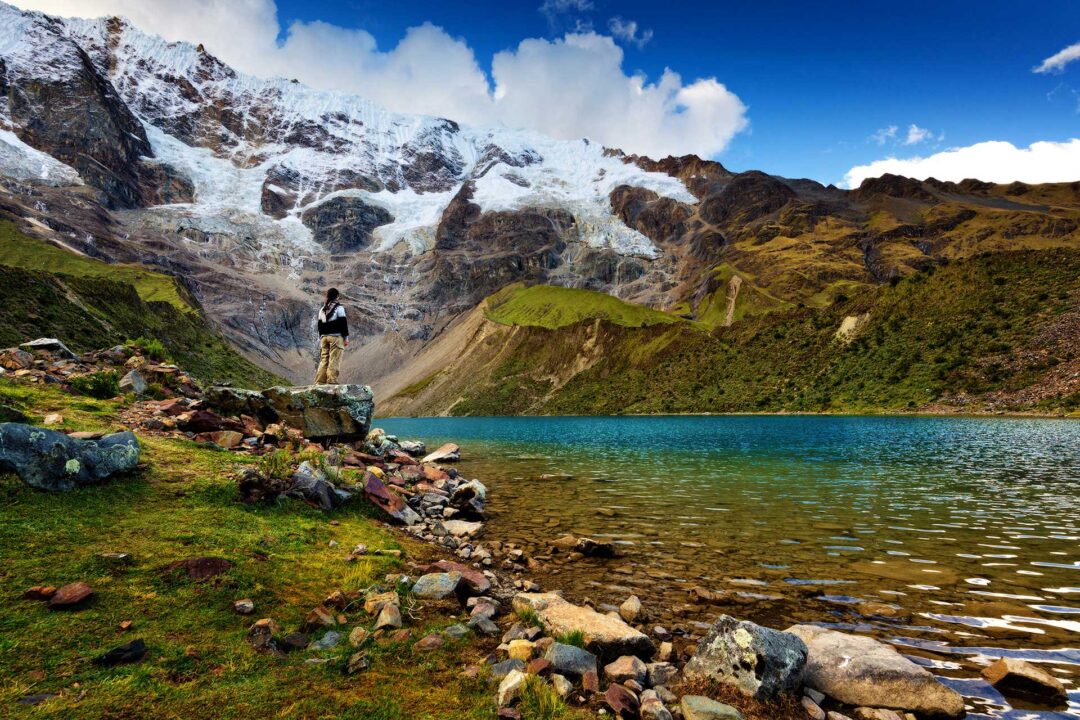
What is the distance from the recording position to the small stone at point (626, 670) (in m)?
8.39

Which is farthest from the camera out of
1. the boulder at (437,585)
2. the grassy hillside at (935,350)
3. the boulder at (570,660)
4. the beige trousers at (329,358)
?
the grassy hillside at (935,350)

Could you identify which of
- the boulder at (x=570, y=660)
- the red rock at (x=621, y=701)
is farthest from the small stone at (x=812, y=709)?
the boulder at (x=570, y=660)

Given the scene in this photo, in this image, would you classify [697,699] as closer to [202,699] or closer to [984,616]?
[202,699]

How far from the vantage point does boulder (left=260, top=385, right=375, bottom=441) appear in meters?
24.7

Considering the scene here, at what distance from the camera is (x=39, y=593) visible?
7.59 metres

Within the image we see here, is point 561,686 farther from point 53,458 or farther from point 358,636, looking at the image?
point 53,458

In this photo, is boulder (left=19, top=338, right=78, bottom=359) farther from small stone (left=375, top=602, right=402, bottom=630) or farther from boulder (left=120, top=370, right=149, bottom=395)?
A: small stone (left=375, top=602, right=402, bottom=630)

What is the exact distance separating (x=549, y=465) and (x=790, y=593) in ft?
103

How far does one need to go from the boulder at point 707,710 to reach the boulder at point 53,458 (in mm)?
13204

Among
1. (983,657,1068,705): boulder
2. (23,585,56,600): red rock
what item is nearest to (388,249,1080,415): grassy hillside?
(983,657,1068,705): boulder

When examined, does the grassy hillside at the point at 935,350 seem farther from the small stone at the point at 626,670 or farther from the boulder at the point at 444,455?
the small stone at the point at 626,670

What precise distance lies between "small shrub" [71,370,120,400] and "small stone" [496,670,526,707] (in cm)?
1942

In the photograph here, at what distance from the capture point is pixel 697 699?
762 cm

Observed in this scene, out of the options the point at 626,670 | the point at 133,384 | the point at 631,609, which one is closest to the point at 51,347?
the point at 133,384
